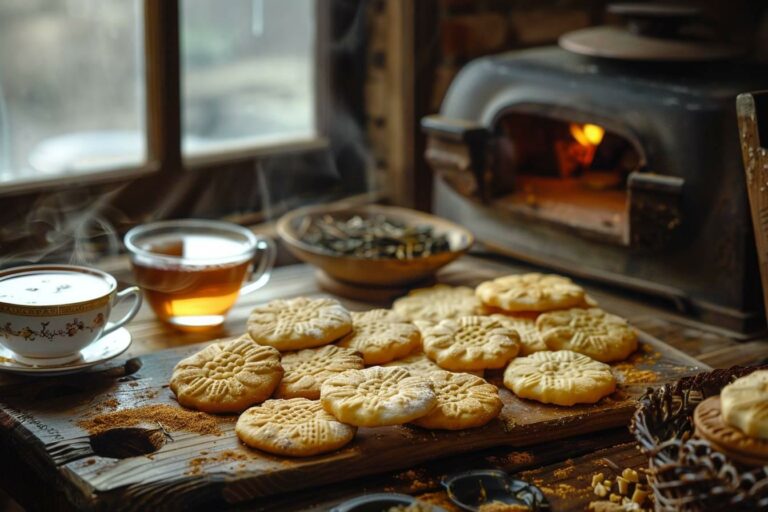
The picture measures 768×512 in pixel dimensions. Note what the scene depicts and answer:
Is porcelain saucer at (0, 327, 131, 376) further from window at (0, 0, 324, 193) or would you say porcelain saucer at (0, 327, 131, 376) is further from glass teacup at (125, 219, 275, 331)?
window at (0, 0, 324, 193)

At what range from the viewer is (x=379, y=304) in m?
1.99

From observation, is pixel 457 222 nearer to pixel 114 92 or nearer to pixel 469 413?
pixel 114 92

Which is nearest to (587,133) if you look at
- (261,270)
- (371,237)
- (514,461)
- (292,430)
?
(371,237)

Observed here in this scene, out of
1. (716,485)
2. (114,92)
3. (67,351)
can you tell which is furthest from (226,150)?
(716,485)

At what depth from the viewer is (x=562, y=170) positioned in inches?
92.3

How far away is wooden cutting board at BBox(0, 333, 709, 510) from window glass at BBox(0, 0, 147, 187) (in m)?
0.75

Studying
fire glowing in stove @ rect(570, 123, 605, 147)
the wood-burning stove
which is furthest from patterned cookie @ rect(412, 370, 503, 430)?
fire glowing in stove @ rect(570, 123, 605, 147)

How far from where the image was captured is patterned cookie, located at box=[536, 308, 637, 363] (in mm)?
1649

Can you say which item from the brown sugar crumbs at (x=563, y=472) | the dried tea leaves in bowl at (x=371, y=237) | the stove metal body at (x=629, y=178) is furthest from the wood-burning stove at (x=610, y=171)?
the brown sugar crumbs at (x=563, y=472)

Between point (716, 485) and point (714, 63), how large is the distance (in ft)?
3.96

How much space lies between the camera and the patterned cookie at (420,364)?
5.10ft

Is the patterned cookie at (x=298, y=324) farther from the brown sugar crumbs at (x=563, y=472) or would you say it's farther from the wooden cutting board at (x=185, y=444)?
the brown sugar crumbs at (x=563, y=472)

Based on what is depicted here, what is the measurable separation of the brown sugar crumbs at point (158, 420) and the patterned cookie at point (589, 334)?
0.59 meters

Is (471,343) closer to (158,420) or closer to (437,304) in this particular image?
(437,304)
